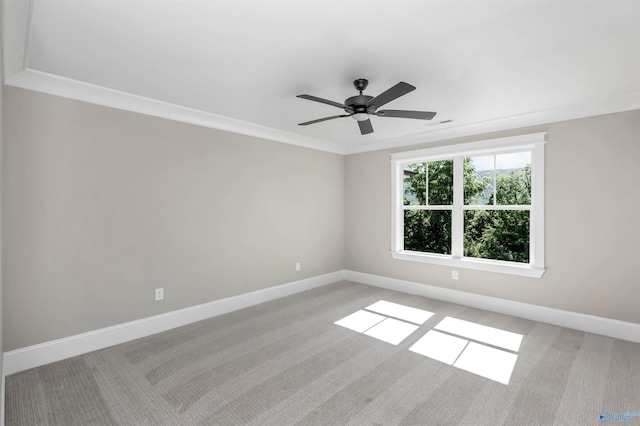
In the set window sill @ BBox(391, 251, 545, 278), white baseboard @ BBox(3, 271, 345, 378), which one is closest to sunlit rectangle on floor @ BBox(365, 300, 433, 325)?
window sill @ BBox(391, 251, 545, 278)

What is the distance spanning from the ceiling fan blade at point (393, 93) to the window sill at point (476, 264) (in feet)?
9.15

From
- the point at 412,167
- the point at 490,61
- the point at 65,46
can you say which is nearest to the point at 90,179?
the point at 65,46

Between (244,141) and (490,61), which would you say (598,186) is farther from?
(244,141)

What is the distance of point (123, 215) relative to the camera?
122 inches

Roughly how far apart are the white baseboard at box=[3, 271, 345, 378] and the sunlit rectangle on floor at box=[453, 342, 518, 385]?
262 cm

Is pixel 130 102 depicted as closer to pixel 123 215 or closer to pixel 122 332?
pixel 123 215

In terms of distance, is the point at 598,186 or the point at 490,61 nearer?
the point at 490,61

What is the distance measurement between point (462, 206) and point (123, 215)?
165 inches

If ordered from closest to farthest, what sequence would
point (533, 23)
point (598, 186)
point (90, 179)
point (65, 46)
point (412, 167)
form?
point (533, 23), point (65, 46), point (90, 179), point (598, 186), point (412, 167)

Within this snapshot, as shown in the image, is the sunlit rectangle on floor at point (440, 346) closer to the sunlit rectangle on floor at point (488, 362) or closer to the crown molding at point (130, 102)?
the sunlit rectangle on floor at point (488, 362)

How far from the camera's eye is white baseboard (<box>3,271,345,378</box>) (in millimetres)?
2561

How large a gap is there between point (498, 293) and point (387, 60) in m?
3.29

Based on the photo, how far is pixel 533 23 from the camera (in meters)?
1.87

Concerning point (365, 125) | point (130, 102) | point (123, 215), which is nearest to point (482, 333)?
point (365, 125)
